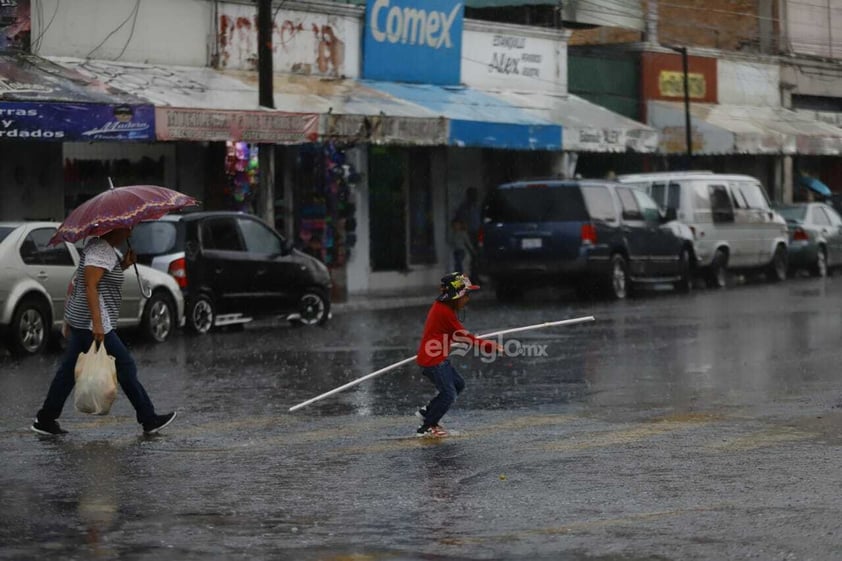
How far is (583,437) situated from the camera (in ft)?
36.6

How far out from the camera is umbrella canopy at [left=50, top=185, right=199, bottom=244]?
11523 millimetres

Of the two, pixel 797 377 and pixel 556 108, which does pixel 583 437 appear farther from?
pixel 556 108

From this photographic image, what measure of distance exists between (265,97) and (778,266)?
41.1 feet

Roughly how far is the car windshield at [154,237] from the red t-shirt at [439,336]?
1026cm

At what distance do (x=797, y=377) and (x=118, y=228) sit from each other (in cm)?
628

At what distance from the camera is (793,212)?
36594mm

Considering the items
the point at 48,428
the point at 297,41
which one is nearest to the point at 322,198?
the point at 297,41

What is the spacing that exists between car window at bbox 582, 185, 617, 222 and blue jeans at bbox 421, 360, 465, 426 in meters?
15.9

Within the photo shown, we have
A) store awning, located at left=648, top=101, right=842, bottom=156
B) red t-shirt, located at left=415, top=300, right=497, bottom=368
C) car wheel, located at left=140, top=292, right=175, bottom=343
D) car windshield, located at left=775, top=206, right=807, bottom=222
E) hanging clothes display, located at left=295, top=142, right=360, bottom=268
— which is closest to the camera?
red t-shirt, located at left=415, top=300, right=497, bottom=368

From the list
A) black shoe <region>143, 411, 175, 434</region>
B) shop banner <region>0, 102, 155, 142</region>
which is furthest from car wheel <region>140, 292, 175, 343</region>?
black shoe <region>143, 411, 175, 434</region>

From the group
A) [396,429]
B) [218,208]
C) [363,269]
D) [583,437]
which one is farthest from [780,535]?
[363,269]

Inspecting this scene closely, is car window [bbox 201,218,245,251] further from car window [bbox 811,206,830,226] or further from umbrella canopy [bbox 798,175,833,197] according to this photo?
umbrella canopy [bbox 798,175,833,197]

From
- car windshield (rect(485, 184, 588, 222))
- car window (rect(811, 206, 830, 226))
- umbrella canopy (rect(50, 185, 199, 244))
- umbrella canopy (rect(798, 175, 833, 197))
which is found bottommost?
car window (rect(811, 206, 830, 226))

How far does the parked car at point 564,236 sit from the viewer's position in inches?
1061
